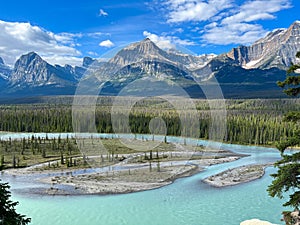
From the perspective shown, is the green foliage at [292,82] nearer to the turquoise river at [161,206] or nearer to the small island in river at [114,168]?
the turquoise river at [161,206]

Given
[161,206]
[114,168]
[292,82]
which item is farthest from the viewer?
[114,168]

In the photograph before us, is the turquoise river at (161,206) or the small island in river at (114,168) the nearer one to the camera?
the turquoise river at (161,206)

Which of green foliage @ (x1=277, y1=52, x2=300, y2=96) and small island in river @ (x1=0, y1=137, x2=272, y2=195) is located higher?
green foliage @ (x1=277, y1=52, x2=300, y2=96)

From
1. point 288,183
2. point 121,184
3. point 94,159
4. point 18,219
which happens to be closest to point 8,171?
point 94,159

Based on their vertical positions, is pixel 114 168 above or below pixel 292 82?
below

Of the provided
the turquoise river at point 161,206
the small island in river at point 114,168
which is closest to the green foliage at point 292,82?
the turquoise river at point 161,206

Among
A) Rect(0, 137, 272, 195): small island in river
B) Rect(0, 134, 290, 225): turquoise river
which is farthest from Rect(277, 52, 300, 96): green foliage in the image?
Rect(0, 137, 272, 195): small island in river

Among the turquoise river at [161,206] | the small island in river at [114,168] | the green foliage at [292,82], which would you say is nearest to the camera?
the green foliage at [292,82]

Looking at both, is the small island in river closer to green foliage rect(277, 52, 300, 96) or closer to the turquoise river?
the turquoise river

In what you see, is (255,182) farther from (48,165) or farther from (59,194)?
(48,165)

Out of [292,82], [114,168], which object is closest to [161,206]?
[114,168]

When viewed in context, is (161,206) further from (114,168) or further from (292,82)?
(292,82)

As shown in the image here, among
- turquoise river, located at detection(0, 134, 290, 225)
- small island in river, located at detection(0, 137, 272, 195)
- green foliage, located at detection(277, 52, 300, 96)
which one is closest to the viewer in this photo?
green foliage, located at detection(277, 52, 300, 96)
